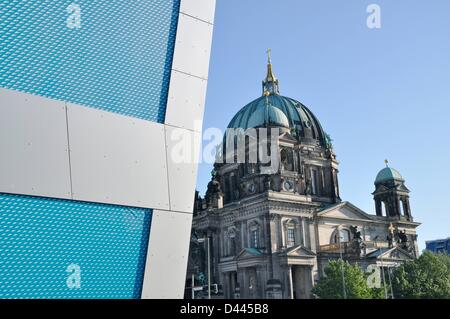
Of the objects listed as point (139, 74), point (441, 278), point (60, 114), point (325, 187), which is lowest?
point (441, 278)

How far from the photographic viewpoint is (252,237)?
56781 millimetres

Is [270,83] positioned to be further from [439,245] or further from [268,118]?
[439,245]

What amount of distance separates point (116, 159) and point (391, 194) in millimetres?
72368

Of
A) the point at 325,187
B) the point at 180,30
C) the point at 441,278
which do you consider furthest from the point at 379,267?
the point at 180,30

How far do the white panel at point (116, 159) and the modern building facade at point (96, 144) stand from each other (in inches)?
0.7

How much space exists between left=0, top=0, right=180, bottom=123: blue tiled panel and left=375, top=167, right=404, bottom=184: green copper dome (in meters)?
72.0

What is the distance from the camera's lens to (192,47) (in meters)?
9.38

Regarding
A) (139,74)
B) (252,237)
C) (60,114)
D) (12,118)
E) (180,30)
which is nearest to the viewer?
(12,118)

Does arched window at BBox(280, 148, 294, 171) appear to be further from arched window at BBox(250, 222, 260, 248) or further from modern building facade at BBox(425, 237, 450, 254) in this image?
modern building facade at BBox(425, 237, 450, 254)

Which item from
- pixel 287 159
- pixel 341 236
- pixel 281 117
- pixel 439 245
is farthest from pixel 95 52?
pixel 439 245

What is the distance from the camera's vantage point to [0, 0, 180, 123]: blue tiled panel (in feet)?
24.1

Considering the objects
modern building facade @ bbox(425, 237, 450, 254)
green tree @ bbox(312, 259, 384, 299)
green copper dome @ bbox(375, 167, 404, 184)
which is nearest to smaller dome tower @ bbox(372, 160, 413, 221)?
green copper dome @ bbox(375, 167, 404, 184)

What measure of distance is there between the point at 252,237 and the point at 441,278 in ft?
71.5
